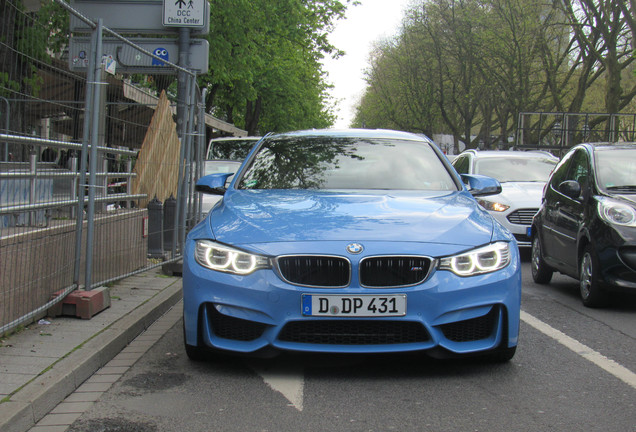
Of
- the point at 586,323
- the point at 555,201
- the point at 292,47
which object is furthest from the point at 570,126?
the point at 586,323

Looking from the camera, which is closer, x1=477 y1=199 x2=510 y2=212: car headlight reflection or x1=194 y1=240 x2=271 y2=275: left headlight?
x1=194 y1=240 x2=271 y2=275: left headlight

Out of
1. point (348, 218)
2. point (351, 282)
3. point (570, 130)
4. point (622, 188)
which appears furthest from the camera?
point (570, 130)

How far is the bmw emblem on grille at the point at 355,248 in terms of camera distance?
15.3 ft

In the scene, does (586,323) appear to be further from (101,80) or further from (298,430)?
(101,80)

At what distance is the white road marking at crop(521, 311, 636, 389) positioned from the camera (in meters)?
4.97

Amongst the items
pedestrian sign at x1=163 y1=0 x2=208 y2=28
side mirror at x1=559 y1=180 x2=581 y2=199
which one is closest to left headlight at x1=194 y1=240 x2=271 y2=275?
side mirror at x1=559 y1=180 x2=581 y2=199

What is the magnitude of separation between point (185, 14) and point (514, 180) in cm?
620

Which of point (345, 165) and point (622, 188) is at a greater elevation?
point (345, 165)

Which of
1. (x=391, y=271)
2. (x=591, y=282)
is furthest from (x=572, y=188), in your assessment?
(x=391, y=271)

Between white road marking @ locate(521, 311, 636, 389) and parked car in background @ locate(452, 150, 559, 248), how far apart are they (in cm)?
524

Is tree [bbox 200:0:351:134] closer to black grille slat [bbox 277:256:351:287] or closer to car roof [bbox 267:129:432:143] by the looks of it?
car roof [bbox 267:129:432:143]

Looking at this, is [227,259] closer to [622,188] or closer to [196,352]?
[196,352]

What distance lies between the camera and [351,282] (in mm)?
4609

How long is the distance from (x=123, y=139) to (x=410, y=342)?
4.21 m
